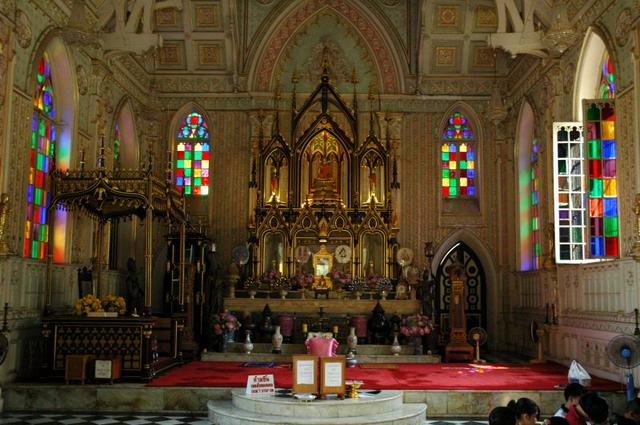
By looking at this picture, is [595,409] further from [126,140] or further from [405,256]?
[126,140]

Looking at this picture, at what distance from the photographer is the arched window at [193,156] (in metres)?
22.6

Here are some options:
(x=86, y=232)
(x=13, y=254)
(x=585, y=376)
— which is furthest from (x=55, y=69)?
(x=585, y=376)

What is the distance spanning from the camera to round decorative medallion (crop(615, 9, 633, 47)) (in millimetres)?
13320

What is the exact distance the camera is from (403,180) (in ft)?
73.7

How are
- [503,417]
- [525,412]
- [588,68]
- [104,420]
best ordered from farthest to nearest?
[588,68] → [104,420] → [525,412] → [503,417]

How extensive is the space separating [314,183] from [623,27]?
10.6 m

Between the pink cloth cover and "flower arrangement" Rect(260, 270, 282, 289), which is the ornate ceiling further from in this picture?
the pink cloth cover

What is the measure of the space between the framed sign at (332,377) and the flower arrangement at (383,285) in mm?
8980

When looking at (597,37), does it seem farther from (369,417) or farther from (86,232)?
(86,232)

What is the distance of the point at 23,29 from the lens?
13797mm

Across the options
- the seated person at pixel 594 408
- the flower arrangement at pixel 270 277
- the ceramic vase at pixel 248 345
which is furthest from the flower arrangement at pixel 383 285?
the seated person at pixel 594 408

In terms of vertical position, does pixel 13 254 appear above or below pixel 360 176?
below

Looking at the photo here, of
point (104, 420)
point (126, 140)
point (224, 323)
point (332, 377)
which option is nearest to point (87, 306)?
point (104, 420)

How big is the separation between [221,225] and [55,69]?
25.7 feet
